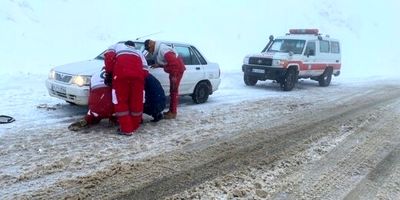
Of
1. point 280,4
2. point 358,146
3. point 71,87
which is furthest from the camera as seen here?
point 280,4

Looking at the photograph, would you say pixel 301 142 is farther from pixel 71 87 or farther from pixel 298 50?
pixel 298 50

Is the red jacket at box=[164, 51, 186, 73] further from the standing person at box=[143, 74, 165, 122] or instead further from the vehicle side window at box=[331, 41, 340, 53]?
the vehicle side window at box=[331, 41, 340, 53]

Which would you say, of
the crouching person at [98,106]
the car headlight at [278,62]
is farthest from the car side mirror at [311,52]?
the crouching person at [98,106]

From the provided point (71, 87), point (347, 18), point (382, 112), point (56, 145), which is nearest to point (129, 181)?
point (56, 145)

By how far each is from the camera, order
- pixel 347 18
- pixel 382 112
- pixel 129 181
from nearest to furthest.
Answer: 1. pixel 129 181
2. pixel 382 112
3. pixel 347 18

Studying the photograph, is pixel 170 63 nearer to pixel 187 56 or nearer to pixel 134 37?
pixel 187 56

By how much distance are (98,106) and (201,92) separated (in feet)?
12.0

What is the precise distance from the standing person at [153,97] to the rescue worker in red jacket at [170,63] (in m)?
0.49

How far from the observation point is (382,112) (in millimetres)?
9742

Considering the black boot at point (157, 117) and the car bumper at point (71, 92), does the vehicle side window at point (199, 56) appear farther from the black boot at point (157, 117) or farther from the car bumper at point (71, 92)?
the car bumper at point (71, 92)

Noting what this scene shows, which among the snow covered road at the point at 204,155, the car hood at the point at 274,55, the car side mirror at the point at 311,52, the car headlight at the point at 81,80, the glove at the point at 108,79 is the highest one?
the car side mirror at the point at 311,52

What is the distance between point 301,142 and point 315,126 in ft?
4.44

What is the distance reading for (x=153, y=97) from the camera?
7.57 metres

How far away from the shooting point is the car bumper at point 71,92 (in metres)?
7.61
